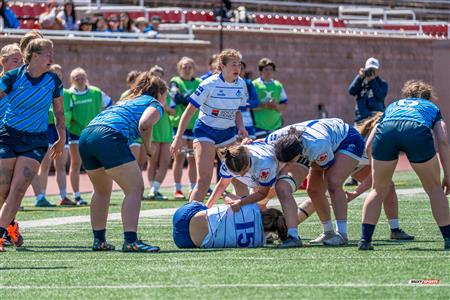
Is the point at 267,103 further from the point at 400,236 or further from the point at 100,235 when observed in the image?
the point at 100,235

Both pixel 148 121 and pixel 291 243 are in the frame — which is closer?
pixel 148 121

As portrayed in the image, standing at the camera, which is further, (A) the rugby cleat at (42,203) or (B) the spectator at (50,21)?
(B) the spectator at (50,21)

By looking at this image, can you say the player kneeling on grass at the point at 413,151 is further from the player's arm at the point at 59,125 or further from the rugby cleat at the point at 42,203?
the rugby cleat at the point at 42,203

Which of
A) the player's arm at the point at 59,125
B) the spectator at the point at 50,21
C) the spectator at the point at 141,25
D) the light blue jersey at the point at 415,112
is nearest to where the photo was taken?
the light blue jersey at the point at 415,112

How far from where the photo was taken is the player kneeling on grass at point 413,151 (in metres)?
11.2

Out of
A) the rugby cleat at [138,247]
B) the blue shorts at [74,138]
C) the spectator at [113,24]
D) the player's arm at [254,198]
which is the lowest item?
the blue shorts at [74,138]

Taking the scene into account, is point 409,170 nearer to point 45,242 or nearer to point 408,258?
point 45,242

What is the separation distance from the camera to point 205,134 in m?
14.7

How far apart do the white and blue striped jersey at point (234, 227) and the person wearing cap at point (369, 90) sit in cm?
1017

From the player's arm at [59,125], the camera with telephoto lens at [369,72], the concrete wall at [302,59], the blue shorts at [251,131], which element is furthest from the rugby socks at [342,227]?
the concrete wall at [302,59]

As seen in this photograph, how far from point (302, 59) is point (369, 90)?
43.4 ft

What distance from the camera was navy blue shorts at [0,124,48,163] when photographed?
40.5 feet


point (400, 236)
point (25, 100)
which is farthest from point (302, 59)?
point (25, 100)

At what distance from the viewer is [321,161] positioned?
12023 millimetres
